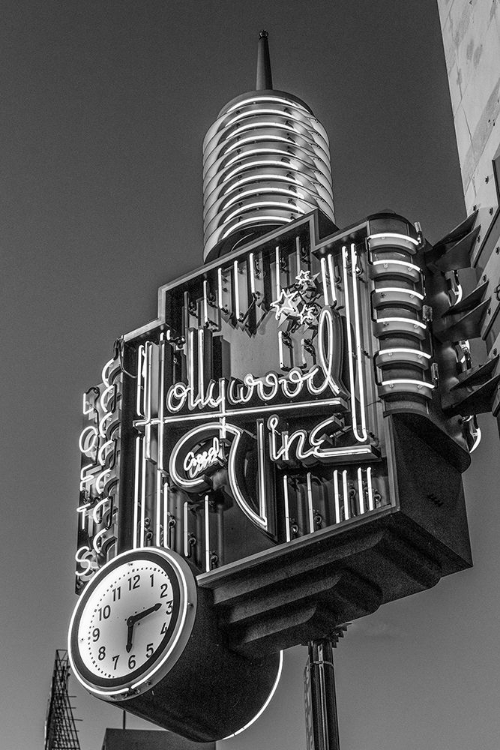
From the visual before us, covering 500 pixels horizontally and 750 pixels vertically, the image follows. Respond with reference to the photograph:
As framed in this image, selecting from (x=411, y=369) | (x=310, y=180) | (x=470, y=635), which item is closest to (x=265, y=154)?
(x=310, y=180)

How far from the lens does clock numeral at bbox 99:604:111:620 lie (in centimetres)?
1084

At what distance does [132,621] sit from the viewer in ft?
34.8

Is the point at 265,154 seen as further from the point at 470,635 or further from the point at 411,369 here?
the point at 470,635

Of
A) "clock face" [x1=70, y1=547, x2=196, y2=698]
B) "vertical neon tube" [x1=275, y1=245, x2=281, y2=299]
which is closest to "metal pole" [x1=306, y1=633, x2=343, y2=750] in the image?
"clock face" [x1=70, y1=547, x2=196, y2=698]

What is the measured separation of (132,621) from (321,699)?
1.87 meters

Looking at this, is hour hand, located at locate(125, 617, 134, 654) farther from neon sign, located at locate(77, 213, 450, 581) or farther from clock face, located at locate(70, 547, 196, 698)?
neon sign, located at locate(77, 213, 450, 581)

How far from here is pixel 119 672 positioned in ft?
34.0

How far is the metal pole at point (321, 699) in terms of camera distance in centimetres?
1041

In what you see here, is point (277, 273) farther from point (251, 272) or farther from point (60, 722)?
point (60, 722)

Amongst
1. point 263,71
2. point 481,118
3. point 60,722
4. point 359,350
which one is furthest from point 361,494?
point 60,722

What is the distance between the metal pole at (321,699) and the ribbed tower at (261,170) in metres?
4.78

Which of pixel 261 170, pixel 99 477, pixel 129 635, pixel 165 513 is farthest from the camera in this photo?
pixel 261 170

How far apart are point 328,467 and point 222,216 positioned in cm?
408

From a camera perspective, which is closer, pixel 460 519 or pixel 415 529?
pixel 415 529
